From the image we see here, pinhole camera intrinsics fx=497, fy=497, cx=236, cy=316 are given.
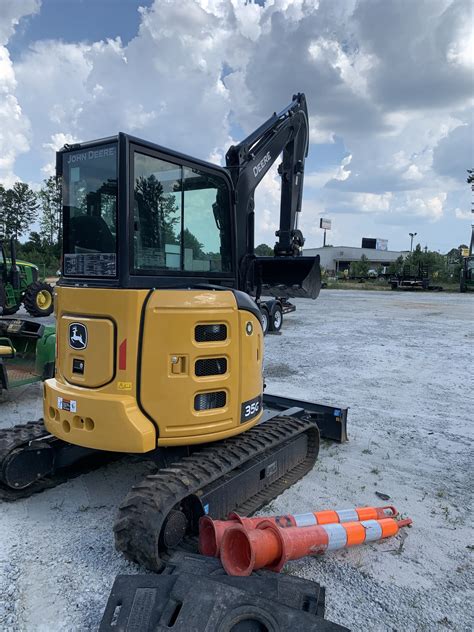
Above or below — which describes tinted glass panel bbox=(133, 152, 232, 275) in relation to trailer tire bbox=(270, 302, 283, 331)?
above

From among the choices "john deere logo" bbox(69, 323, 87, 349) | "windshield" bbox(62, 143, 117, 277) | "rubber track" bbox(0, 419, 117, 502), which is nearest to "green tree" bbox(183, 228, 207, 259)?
"windshield" bbox(62, 143, 117, 277)

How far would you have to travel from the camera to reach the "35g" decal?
4223 mm

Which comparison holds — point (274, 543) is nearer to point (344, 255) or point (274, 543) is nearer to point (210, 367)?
point (210, 367)

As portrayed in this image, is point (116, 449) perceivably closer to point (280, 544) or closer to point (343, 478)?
point (280, 544)

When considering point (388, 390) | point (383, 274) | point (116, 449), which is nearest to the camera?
point (116, 449)

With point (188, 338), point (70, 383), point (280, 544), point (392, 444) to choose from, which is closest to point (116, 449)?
point (70, 383)

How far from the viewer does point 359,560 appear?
12.2 feet

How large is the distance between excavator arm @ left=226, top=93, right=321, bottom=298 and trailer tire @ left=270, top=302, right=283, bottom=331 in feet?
28.6

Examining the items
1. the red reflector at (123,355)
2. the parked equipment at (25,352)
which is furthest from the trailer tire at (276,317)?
the red reflector at (123,355)

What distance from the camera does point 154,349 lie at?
143 inches

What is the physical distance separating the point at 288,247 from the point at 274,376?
152 inches

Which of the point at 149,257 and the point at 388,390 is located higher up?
the point at 149,257

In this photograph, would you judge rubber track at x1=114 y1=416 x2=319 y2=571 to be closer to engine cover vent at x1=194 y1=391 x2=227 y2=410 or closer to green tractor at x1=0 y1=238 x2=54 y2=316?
engine cover vent at x1=194 y1=391 x2=227 y2=410

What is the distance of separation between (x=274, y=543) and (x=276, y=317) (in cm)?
1230
